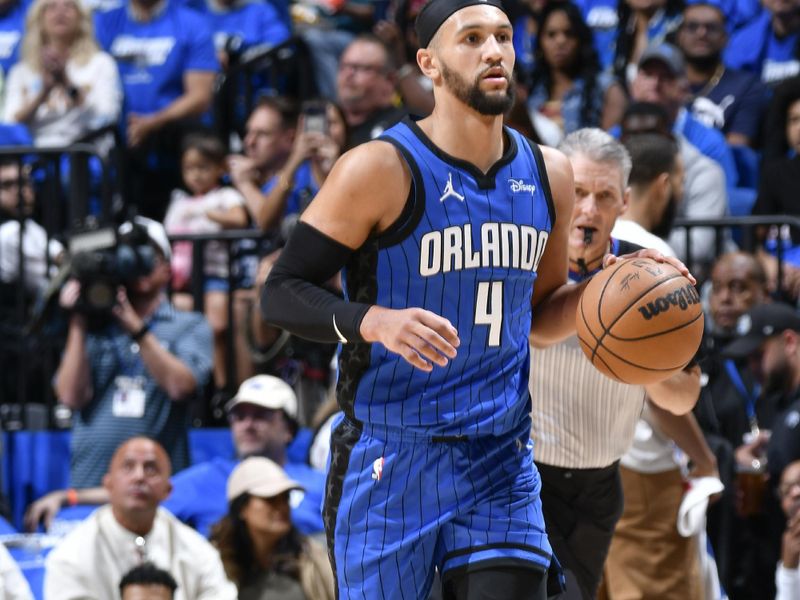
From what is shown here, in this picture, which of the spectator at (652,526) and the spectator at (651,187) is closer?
the spectator at (651,187)

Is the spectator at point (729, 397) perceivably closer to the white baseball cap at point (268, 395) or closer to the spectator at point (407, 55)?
the spectator at point (407, 55)

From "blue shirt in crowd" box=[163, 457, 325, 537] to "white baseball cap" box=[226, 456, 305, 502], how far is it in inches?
14.1

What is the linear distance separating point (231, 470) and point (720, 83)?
13.8 feet

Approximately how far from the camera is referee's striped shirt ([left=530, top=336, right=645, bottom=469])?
4.89m

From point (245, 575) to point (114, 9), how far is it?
17.9 ft

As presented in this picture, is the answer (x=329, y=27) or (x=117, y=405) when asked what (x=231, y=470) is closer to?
(x=117, y=405)

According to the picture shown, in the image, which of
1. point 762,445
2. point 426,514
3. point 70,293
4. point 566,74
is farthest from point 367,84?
point 426,514

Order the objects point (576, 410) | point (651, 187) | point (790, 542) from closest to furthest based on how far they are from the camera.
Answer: point (576, 410)
point (651, 187)
point (790, 542)

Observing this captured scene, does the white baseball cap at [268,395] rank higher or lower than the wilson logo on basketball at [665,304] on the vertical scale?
lower

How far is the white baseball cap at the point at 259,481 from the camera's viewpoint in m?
7.41

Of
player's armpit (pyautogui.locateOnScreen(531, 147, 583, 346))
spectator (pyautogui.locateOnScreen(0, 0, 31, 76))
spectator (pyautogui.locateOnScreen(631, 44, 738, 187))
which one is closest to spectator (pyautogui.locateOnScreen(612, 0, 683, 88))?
spectator (pyautogui.locateOnScreen(631, 44, 738, 187))

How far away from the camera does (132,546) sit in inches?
281

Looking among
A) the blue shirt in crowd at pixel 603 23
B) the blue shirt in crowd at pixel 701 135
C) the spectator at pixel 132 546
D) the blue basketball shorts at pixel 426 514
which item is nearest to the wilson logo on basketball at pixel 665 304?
the blue basketball shorts at pixel 426 514

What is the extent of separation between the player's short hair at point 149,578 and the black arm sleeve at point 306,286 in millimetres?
3121
